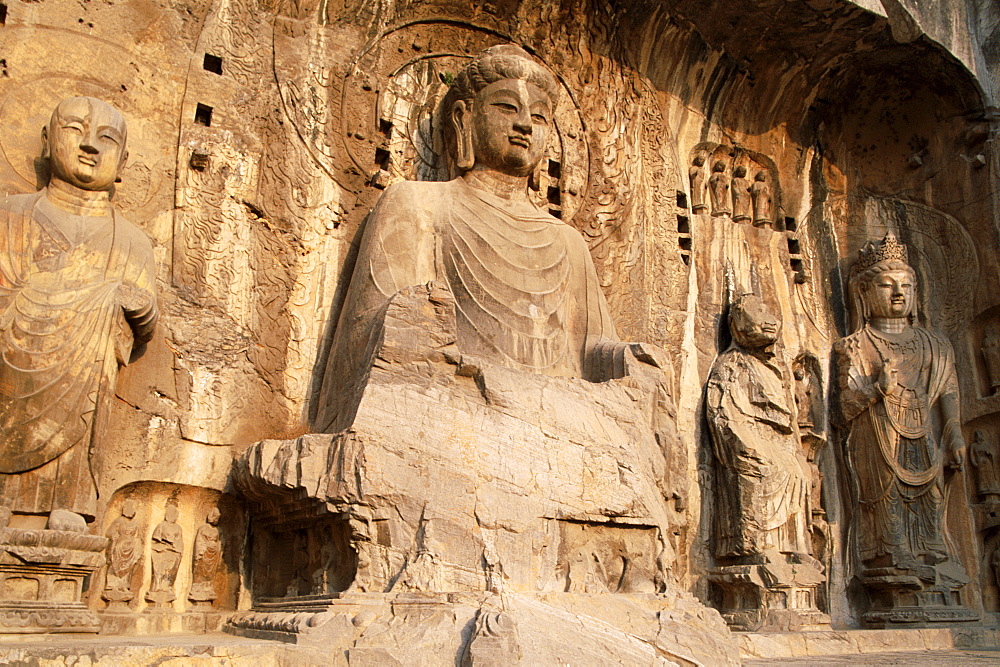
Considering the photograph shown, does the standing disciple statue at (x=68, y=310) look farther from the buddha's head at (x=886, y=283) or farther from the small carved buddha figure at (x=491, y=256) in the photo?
the buddha's head at (x=886, y=283)

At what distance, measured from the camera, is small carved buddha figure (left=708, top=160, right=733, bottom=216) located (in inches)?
328

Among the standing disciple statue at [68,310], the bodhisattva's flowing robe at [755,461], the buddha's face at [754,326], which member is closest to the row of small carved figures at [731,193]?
the buddha's face at [754,326]

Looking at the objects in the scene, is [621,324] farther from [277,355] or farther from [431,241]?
[277,355]

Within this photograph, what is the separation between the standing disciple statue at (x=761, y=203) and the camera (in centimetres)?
843

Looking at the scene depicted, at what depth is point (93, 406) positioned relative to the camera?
4883 millimetres

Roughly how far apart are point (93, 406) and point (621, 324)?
4001mm

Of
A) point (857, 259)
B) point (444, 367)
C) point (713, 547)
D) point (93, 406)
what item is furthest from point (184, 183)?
point (857, 259)

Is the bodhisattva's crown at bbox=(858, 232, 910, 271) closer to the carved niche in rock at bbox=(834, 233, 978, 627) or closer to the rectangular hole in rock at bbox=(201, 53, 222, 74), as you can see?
the carved niche in rock at bbox=(834, 233, 978, 627)

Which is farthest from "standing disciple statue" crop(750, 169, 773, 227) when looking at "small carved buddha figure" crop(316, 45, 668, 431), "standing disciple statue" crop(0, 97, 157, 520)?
"standing disciple statue" crop(0, 97, 157, 520)

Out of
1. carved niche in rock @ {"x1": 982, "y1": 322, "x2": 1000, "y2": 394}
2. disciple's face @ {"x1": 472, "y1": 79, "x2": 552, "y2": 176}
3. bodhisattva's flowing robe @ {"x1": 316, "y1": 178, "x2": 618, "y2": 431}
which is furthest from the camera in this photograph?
carved niche in rock @ {"x1": 982, "y1": 322, "x2": 1000, "y2": 394}

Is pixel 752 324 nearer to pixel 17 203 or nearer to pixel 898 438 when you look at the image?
pixel 898 438

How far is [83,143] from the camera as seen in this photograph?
5.19 metres

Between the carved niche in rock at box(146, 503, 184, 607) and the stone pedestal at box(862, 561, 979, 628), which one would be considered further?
the stone pedestal at box(862, 561, 979, 628)

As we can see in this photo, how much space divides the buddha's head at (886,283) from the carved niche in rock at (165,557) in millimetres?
5848
